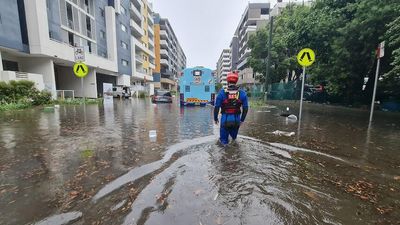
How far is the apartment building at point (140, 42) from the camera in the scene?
44484mm

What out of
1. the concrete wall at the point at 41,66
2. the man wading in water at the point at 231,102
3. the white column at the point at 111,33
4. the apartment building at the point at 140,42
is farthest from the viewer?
the apartment building at the point at 140,42

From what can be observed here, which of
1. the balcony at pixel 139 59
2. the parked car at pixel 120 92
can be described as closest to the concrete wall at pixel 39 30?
the parked car at pixel 120 92

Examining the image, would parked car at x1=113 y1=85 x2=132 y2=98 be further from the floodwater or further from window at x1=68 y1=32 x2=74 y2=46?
the floodwater

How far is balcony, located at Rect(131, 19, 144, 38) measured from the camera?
144ft

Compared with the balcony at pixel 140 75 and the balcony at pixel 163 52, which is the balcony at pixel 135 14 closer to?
the balcony at pixel 140 75

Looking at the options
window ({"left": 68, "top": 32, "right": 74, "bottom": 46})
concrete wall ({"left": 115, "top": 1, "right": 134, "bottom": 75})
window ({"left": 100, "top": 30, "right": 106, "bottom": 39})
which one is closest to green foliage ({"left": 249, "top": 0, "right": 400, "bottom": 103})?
window ({"left": 68, "top": 32, "right": 74, "bottom": 46})

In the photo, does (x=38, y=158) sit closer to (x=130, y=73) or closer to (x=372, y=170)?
(x=372, y=170)

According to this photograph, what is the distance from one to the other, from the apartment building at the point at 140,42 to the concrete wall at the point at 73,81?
1193 centimetres

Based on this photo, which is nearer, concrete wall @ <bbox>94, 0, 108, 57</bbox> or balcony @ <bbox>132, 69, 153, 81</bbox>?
concrete wall @ <bbox>94, 0, 108, 57</bbox>

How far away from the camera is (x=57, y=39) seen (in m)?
22.8

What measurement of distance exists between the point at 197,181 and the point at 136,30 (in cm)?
4781

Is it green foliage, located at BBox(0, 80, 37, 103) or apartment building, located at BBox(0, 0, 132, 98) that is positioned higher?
apartment building, located at BBox(0, 0, 132, 98)

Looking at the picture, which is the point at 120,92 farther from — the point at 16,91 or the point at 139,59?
the point at 16,91

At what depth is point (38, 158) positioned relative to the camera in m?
4.78
